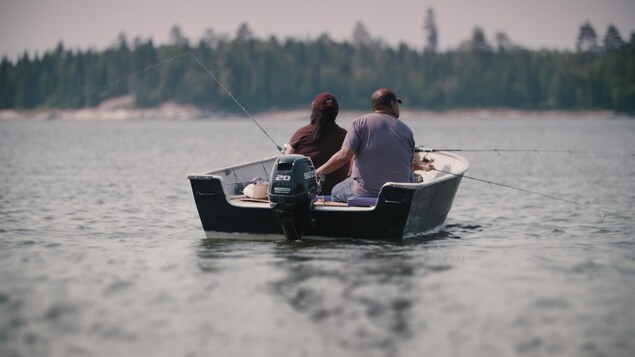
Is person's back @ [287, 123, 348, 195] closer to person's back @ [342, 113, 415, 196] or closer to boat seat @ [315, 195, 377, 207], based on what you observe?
person's back @ [342, 113, 415, 196]

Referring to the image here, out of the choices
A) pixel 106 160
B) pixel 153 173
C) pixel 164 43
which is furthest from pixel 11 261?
pixel 164 43

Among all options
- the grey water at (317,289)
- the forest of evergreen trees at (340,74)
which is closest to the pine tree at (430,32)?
the forest of evergreen trees at (340,74)

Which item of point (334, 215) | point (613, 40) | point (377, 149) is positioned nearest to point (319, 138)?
point (377, 149)

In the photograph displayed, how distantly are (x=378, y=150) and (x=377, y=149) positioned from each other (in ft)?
0.05

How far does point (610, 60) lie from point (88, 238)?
137 metres

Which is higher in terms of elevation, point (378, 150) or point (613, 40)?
point (613, 40)

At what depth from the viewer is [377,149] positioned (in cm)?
991

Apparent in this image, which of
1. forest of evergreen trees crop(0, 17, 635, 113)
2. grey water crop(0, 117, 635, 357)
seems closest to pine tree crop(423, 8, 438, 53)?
forest of evergreen trees crop(0, 17, 635, 113)

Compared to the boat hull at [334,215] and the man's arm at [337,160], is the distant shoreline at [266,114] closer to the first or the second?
the boat hull at [334,215]

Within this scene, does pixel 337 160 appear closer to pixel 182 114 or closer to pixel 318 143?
pixel 318 143

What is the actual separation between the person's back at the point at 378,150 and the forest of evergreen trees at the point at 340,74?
417 feet

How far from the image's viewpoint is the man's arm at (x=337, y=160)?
988cm

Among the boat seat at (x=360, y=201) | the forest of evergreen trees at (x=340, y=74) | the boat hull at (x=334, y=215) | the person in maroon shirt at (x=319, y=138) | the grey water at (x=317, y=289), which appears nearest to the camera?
the grey water at (x=317, y=289)

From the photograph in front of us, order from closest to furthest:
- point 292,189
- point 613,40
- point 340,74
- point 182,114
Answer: point 292,189 → point 613,40 → point 182,114 → point 340,74
